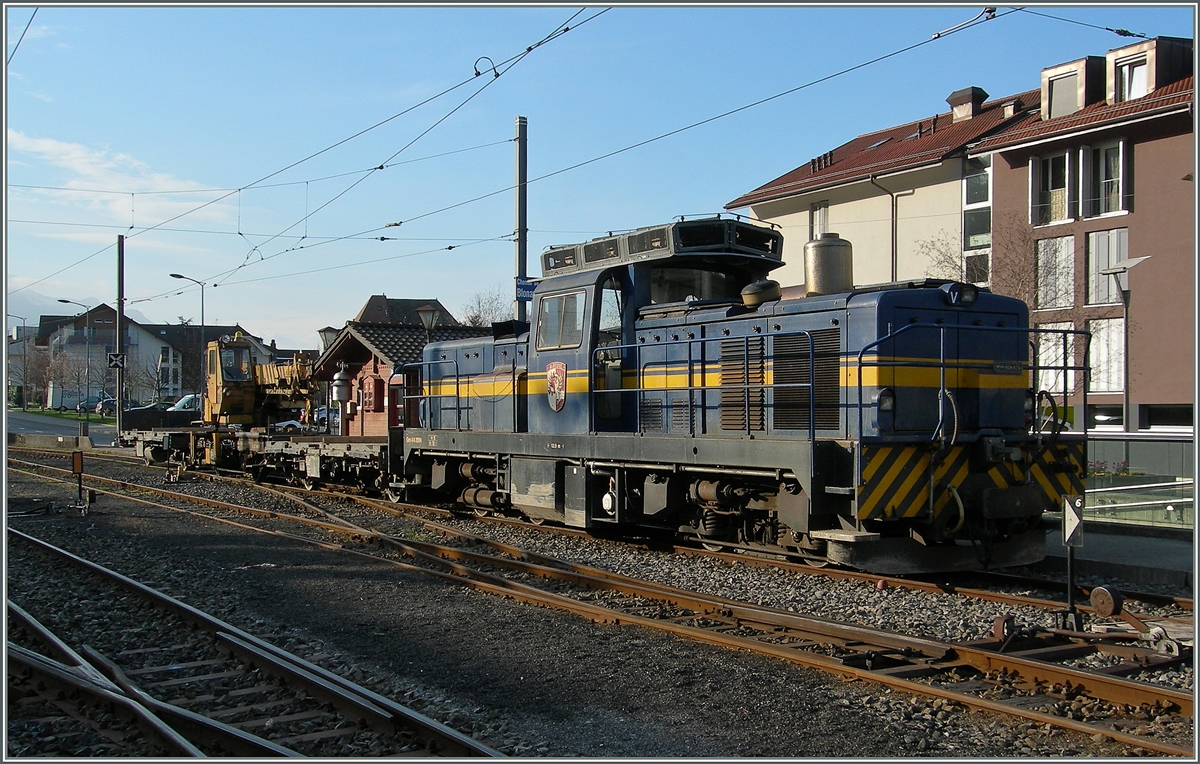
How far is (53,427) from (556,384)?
52120mm

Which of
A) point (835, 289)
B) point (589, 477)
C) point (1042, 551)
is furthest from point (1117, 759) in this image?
point (589, 477)

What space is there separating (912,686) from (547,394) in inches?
300

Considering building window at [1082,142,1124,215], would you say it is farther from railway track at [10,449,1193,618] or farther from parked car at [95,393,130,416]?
parked car at [95,393,130,416]

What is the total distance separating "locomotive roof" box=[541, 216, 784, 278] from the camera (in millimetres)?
11086

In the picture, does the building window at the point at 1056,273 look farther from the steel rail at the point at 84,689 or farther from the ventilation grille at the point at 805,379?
the steel rail at the point at 84,689

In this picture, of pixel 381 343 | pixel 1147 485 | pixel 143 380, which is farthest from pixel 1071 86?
pixel 143 380

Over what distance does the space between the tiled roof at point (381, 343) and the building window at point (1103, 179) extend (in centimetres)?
2070

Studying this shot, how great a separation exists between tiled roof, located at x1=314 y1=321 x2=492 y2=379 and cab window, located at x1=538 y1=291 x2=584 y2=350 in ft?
34.8

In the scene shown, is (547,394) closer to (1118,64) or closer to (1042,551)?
(1042,551)

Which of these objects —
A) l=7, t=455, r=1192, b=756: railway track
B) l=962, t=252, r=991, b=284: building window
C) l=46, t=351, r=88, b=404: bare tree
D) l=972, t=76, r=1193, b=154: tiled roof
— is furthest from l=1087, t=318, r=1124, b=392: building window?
l=46, t=351, r=88, b=404: bare tree

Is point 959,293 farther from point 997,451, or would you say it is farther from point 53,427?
point 53,427

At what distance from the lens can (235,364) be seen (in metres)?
27.0

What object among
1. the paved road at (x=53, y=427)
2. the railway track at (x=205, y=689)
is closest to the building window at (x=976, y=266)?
the railway track at (x=205, y=689)

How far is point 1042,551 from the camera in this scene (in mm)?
9273
